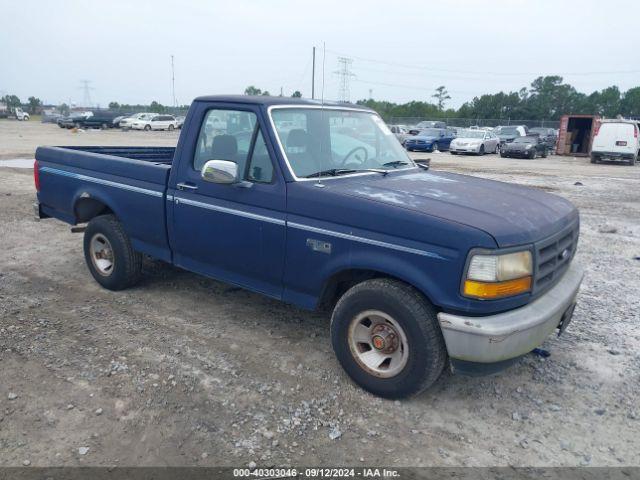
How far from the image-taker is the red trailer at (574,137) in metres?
30.6

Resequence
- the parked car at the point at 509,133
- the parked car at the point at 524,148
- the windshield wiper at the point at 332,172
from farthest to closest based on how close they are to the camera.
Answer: the parked car at the point at 509,133 → the parked car at the point at 524,148 → the windshield wiper at the point at 332,172

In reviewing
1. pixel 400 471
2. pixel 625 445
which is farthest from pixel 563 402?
pixel 400 471

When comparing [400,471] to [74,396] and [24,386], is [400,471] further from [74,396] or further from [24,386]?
[24,386]

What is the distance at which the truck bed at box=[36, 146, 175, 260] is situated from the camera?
15.7 ft

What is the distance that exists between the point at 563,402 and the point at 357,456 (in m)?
1.64

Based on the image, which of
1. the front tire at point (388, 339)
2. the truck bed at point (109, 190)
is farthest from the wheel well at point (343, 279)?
the truck bed at point (109, 190)

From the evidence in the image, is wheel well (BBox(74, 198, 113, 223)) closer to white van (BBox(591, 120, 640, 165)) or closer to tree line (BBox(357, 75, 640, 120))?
white van (BBox(591, 120, 640, 165))

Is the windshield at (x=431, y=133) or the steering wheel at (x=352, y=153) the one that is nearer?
the steering wheel at (x=352, y=153)

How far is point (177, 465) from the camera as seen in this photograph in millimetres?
2918

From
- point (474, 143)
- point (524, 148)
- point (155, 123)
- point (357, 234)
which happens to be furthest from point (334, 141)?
point (155, 123)

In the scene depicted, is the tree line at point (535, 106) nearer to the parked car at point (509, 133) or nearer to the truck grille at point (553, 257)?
the parked car at point (509, 133)

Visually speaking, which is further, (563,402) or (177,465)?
(563,402)

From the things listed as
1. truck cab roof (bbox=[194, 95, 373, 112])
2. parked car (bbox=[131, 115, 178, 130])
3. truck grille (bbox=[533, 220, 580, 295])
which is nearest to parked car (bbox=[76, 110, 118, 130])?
parked car (bbox=[131, 115, 178, 130])

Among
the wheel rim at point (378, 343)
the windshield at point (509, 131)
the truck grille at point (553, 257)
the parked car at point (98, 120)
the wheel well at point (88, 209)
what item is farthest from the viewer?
the parked car at point (98, 120)
